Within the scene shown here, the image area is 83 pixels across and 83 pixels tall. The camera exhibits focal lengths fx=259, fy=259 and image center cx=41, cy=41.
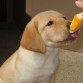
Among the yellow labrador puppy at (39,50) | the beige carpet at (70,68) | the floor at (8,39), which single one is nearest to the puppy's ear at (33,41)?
the yellow labrador puppy at (39,50)

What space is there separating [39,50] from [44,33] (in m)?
0.09

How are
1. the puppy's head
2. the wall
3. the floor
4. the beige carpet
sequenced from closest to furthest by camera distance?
the puppy's head
the beige carpet
the wall
the floor

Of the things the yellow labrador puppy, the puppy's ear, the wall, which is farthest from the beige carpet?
the puppy's ear

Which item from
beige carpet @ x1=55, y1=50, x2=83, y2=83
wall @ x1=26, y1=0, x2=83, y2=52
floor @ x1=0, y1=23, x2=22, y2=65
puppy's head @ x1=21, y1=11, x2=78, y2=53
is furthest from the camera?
floor @ x1=0, y1=23, x2=22, y2=65

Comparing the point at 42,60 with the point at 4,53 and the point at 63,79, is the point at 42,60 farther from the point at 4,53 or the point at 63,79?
the point at 4,53

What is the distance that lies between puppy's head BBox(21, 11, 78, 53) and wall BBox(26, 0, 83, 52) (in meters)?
1.02

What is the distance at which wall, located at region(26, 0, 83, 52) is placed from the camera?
93.4 inches

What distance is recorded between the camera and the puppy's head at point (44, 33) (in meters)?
1.30

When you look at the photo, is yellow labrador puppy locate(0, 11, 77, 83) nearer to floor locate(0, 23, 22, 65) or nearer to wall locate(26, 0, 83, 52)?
floor locate(0, 23, 22, 65)

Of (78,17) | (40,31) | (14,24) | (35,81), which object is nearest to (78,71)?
(35,81)

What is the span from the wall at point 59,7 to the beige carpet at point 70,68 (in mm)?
129

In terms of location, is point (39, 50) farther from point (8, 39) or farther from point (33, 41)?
point (8, 39)

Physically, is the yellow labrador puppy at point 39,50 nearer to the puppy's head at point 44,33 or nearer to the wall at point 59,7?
the puppy's head at point 44,33

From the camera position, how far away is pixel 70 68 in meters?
2.14
